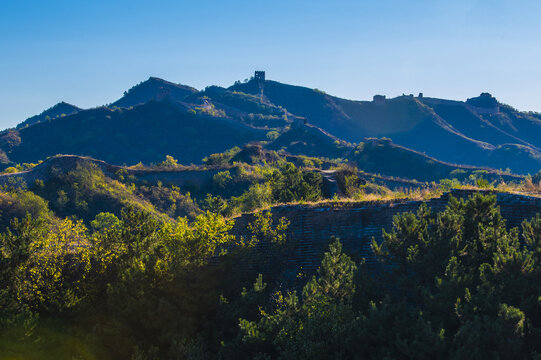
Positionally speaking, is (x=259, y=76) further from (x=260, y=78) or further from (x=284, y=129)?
(x=284, y=129)

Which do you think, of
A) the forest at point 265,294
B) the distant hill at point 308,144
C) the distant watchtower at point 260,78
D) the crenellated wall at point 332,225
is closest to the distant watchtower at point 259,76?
the distant watchtower at point 260,78

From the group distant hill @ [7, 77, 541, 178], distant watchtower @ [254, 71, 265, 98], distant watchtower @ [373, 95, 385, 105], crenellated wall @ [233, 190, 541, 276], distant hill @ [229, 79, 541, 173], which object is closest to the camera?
crenellated wall @ [233, 190, 541, 276]

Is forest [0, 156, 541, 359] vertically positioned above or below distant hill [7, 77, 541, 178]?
below

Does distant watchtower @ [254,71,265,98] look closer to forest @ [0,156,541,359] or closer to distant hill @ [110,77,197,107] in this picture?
distant hill @ [110,77,197,107]

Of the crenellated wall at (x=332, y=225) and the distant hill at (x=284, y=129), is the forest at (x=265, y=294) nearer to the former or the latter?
the crenellated wall at (x=332, y=225)

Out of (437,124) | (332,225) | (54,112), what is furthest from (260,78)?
(332,225)

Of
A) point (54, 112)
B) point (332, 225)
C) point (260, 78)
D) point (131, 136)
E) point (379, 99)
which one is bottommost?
point (332, 225)

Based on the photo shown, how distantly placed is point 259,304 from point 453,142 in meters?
104

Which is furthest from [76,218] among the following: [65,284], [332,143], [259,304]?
[332,143]

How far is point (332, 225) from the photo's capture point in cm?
1522

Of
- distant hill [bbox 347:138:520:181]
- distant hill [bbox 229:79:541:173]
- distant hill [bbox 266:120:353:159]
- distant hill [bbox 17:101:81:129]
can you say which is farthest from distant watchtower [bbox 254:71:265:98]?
distant hill [bbox 347:138:520:181]

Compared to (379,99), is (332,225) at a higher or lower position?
lower

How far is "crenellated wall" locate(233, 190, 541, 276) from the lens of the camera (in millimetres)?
14516

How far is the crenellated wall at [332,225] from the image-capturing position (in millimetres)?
14516
